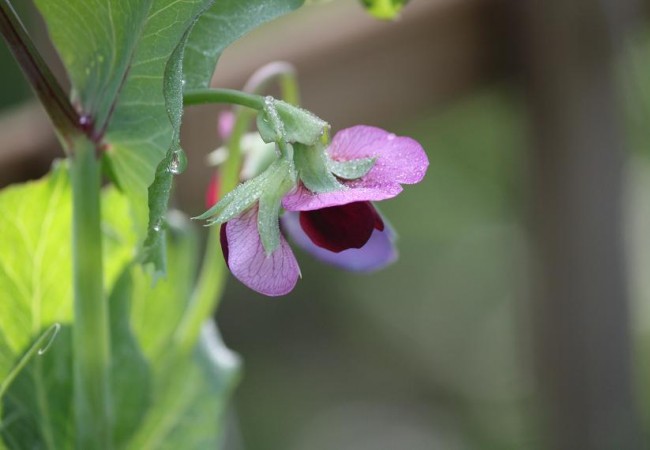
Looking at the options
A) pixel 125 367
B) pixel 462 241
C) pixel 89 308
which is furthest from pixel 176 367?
pixel 462 241

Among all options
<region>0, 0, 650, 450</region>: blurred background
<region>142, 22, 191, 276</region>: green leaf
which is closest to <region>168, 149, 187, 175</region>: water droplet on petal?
<region>142, 22, 191, 276</region>: green leaf

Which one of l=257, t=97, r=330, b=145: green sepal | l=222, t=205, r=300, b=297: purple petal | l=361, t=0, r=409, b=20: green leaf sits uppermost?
l=257, t=97, r=330, b=145: green sepal

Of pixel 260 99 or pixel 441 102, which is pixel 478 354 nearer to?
pixel 441 102

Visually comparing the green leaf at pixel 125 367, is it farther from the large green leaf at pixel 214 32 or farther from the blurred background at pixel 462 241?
the blurred background at pixel 462 241

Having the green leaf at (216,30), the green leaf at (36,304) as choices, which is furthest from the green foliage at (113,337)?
the green leaf at (216,30)

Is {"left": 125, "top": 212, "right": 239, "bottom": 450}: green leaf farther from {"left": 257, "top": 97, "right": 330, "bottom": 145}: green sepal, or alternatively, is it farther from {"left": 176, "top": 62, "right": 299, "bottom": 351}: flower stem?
{"left": 257, "top": 97, "right": 330, "bottom": 145}: green sepal

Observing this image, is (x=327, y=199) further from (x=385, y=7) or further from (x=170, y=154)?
(x=385, y=7)
